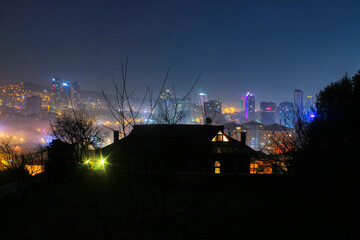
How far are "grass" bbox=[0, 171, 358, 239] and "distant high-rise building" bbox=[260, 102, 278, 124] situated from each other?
9525 cm

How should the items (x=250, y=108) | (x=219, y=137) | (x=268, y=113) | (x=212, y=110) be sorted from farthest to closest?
(x=250, y=108) → (x=268, y=113) → (x=219, y=137) → (x=212, y=110)

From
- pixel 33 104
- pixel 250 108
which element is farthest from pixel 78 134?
pixel 250 108

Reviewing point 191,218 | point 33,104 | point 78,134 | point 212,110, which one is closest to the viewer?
point 191,218

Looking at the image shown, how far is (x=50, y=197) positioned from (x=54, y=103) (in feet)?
365

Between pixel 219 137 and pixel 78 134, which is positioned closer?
pixel 78 134

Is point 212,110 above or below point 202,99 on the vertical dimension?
below

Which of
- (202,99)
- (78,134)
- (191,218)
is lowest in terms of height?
(191,218)

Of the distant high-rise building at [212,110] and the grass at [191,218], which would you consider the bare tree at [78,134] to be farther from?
the distant high-rise building at [212,110]

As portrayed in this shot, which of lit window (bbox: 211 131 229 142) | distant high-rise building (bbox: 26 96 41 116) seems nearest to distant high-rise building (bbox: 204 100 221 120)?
lit window (bbox: 211 131 229 142)

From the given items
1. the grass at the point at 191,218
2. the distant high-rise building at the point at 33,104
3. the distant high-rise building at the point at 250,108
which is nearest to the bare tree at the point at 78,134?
the grass at the point at 191,218

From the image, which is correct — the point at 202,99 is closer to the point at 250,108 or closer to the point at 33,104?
the point at 250,108

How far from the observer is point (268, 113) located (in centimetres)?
10119

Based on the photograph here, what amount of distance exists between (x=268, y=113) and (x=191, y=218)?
107439 millimetres

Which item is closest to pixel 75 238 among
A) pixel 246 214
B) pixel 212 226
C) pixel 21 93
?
pixel 212 226
